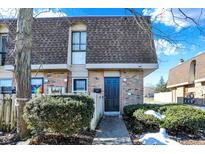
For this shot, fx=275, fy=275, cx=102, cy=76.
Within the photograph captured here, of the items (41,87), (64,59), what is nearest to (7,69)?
(41,87)

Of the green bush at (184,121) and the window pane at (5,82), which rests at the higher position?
the window pane at (5,82)

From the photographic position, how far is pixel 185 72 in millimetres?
18406

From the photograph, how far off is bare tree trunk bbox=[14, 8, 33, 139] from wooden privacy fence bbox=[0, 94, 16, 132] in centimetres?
78

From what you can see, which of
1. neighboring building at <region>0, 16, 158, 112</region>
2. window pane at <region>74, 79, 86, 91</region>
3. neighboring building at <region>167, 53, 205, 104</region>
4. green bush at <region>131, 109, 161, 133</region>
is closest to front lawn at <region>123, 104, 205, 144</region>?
green bush at <region>131, 109, 161, 133</region>

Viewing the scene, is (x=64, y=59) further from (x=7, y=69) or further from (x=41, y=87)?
(x=7, y=69)

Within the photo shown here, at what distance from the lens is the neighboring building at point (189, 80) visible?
51.5 feet

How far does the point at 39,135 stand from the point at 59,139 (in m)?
0.44

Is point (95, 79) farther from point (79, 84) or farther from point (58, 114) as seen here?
point (58, 114)

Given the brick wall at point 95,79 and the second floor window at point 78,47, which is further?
the second floor window at point 78,47

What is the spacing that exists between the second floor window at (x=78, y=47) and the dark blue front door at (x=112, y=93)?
1361mm

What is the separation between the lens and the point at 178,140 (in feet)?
20.9

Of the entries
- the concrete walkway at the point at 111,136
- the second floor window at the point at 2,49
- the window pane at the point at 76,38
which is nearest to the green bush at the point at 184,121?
the concrete walkway at the point at 111,136

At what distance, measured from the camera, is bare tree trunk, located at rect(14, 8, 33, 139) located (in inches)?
246

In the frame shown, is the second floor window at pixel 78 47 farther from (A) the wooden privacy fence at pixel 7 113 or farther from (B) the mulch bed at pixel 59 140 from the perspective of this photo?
(B) the mulch bed at pixel 59 140
